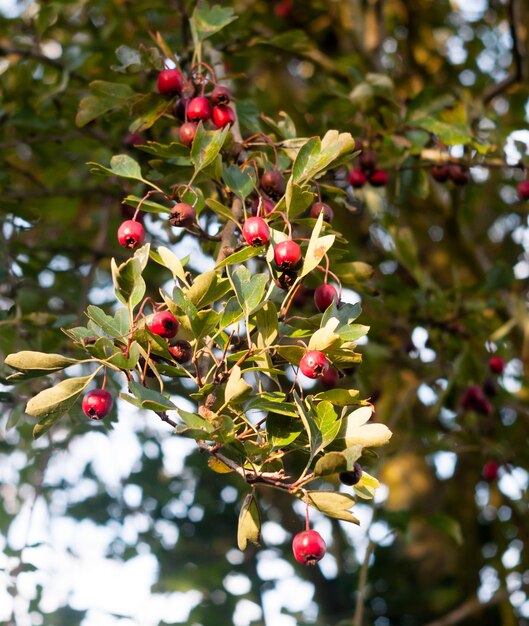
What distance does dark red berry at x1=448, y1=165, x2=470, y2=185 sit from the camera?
2.44m

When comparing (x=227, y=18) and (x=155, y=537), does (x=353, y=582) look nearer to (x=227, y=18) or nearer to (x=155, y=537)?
(x=155, y=537)

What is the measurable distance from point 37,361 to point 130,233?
1.03ft

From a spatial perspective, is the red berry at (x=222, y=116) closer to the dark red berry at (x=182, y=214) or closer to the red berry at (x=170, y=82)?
the red berry at (x=170, y=82)

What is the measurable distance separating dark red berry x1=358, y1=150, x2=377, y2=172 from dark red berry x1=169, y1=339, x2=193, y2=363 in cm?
115

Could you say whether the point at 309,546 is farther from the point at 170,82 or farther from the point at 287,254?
the point at 170,82

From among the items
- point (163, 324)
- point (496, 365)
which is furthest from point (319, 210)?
point (496, 365)

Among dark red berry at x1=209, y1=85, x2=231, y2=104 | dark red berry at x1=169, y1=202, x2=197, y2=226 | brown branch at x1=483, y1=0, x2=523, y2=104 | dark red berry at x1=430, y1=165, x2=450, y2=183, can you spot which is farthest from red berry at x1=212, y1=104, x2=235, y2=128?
brown branch at x1=483, y1=0, x2=523, y2=104

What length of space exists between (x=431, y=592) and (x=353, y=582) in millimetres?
473

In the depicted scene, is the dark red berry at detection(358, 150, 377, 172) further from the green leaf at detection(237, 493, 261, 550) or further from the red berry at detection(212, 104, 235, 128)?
Result: the green leaf at detection(237, 493, 261, 550)

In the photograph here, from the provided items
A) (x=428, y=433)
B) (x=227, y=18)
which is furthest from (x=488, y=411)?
(x=227, y=18)

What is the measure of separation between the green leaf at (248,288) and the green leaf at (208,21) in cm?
97

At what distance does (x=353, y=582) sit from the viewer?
4051mm

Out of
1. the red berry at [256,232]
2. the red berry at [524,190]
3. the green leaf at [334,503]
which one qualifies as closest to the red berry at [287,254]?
the red berry at [256,232]

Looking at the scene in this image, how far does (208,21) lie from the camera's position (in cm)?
211
